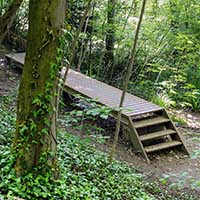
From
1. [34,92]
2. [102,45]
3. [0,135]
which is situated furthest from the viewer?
[102,45]

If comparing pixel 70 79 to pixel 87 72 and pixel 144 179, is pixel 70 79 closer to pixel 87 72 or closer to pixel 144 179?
pixel 87 72

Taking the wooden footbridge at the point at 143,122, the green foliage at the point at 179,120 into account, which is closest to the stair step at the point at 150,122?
the wooden footbridge at the point at 143,122

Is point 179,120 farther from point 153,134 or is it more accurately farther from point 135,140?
point 135,140

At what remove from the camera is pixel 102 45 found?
9.66 meters

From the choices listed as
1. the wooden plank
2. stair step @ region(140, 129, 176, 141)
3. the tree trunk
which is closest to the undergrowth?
stair step @ region(140, 129, 176, 141)

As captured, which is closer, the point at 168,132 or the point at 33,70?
the point at 33,70

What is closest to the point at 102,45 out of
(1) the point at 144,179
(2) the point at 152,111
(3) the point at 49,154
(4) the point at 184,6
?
(4) the point at 184,6

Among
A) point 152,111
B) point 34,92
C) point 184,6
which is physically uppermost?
point 184,6

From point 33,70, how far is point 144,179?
8.52 ft

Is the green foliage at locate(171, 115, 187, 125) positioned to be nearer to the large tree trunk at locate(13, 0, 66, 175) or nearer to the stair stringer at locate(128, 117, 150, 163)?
the stair stringer at locate(128, 117, 150, 163)

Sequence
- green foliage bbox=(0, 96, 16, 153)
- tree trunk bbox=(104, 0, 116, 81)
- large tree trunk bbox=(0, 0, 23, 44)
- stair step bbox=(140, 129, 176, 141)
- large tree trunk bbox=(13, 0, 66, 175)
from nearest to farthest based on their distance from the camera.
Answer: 1. large tree trunk bbox=(13, 0, 66, 175)
2. large tree trunk bbox=(0, 0, 23, 44)
3. green foliage bbox=(0, 96, 16, 153)
4. stair step bbox=(140, 129, 176, 141)
5. tree trunk bbox=(104, 0, 116, 81)

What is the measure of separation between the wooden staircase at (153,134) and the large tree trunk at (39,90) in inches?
122

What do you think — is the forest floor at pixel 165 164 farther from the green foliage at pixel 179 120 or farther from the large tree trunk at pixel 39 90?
the large tree trunk at pixel 39 90

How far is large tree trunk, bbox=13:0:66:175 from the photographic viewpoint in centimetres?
286
